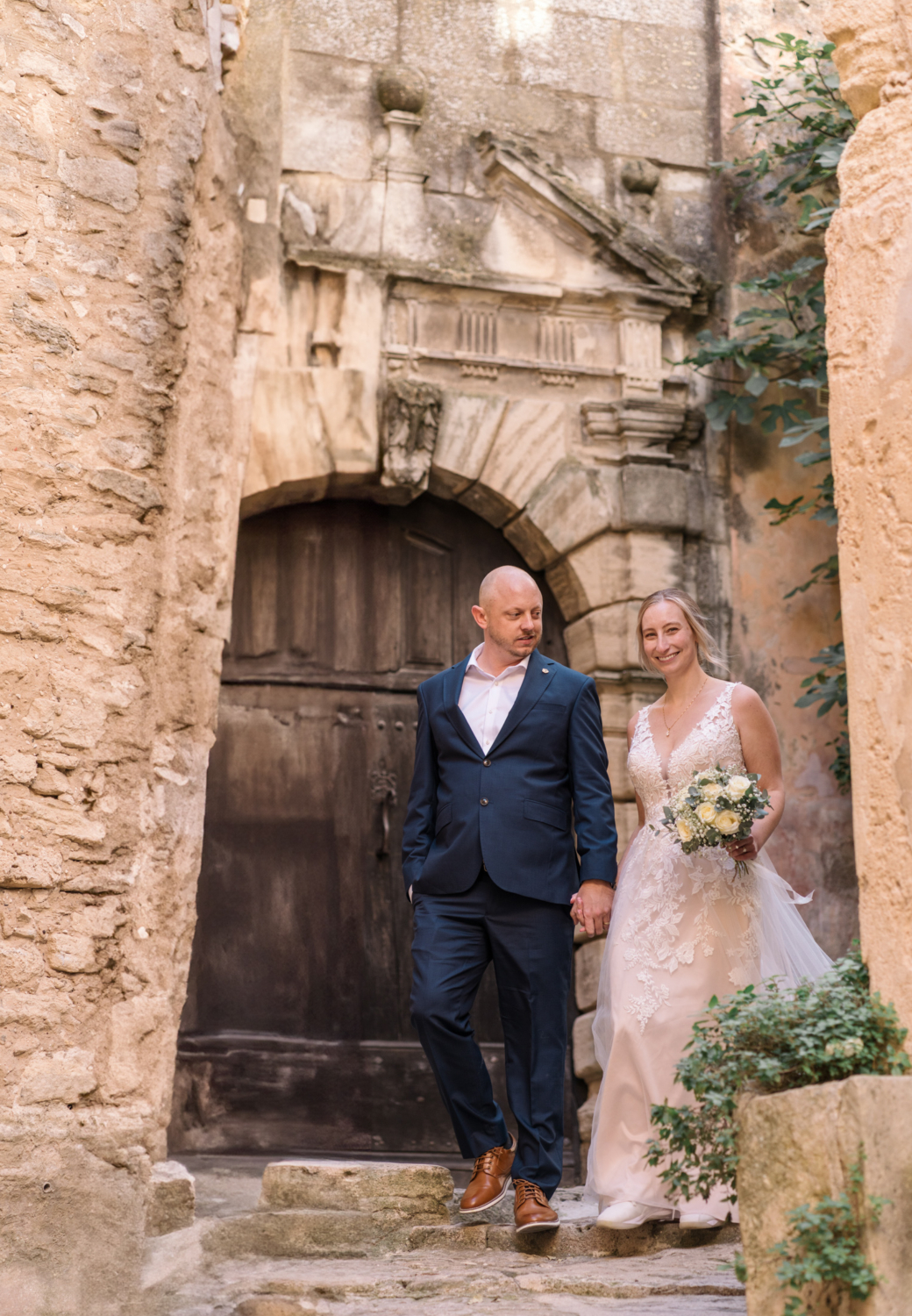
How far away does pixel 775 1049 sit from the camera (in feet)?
7.98

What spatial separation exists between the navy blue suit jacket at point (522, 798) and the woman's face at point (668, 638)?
24 centimetres

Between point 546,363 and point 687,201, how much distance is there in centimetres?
113

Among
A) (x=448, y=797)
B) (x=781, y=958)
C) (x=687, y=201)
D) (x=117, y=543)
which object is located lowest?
(x=781, y=958)

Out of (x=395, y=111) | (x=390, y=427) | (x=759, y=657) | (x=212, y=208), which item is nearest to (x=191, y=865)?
(x=212, y=208)

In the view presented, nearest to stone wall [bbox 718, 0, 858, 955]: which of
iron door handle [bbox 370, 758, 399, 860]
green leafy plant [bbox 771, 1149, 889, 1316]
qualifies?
iron door handle [bbox 370, 758, 399, 860]

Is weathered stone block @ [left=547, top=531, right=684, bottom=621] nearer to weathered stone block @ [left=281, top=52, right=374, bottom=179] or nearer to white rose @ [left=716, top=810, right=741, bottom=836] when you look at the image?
weathered stone block @ [left=281, top=52, right=374, bottom=179]

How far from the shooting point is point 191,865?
3.88 metres

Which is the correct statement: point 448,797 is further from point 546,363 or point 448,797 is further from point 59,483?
point 546,363

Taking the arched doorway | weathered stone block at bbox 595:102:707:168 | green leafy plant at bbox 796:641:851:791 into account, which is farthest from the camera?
weathered stone block at bbox 595:102:707:168

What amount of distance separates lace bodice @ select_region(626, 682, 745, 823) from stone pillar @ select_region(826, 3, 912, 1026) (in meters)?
1.36

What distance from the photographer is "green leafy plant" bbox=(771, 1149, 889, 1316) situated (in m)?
2.07

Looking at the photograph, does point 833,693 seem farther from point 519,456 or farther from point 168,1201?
point 168,1201

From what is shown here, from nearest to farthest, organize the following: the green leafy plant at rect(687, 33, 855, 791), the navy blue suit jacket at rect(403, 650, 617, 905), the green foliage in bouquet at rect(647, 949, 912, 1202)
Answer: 1. the green foliage in bouquet at rect(647, 949, 912, 1202)
2. the navy blue suit jacket at rect(403, 650, 617, 905)
3. the green leafy plant at rect(687, 33, 855, 791)

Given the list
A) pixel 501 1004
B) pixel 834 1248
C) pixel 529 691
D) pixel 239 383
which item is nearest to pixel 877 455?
pixel 834 1248
